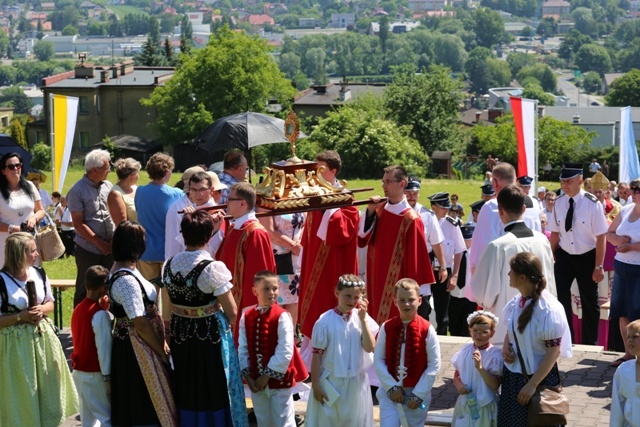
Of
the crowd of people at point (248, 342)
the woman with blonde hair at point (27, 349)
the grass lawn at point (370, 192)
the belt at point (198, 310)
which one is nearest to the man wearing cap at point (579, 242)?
the crowd of people at point (248, 342)

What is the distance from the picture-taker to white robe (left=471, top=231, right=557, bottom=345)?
25.3 feet

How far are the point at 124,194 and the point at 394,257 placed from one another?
2.42m

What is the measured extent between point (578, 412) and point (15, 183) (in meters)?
4.89

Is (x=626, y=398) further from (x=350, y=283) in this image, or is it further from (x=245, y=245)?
(x=245, y=245)

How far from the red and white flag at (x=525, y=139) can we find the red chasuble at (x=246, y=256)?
6.97 metres

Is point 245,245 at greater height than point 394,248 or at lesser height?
greater

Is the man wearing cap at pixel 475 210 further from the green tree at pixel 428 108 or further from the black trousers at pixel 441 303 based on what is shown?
the green tree at pixel 428 108

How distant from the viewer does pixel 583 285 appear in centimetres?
1026

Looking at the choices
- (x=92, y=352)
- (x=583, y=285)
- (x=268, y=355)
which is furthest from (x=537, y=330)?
(x=583, y=285)

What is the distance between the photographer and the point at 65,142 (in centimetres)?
1502

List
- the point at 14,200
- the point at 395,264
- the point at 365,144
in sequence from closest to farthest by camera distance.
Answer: the point at 395,264 < the point at 14,200 < the point at 365,144

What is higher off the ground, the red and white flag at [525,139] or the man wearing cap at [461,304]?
the red and white flag at [525,139]

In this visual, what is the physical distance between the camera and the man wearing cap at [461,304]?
11.5 m

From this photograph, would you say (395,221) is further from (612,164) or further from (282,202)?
(612,164)
